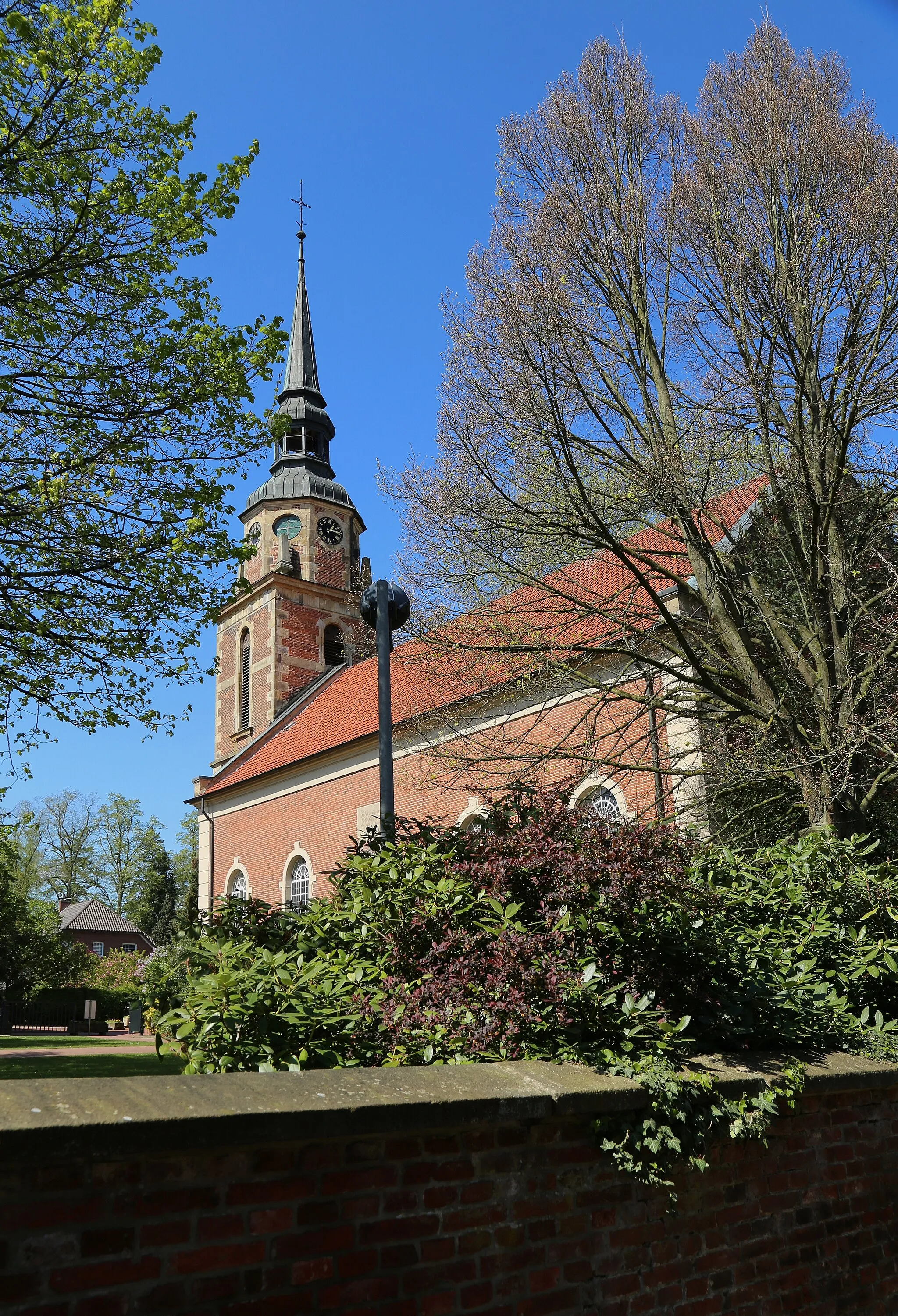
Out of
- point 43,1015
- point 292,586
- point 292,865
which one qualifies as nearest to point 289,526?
point 292,586

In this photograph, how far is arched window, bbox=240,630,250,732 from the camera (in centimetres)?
3538

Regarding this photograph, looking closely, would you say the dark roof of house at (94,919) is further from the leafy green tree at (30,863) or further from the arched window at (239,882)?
the arched window at (239,882)

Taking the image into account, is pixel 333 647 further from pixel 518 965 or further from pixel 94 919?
pixel 94 919

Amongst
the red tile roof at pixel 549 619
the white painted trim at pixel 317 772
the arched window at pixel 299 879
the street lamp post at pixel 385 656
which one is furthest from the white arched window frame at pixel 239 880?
the street lamp post at pixel 385 656

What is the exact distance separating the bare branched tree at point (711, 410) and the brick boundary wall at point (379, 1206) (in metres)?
5.82

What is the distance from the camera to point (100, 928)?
58.9m

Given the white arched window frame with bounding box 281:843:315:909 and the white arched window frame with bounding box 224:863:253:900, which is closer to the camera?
the white arched window frame with bounding box 281:843:315:909

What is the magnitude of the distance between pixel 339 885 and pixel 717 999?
185cm

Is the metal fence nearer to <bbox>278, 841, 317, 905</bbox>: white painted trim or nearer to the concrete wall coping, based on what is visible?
<bbox>278, 841, 317, 905</bbox>: white painted trim

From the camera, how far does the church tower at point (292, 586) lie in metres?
34.2

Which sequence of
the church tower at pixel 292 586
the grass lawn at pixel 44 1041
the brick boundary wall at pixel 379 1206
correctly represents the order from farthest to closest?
the church tower at pixel 292 586, the grass lawn at pixel 44 1041, the brick boundary wall at pixel 379 1206

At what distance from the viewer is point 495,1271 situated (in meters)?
2.86

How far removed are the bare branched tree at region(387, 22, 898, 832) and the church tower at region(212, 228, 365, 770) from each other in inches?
882

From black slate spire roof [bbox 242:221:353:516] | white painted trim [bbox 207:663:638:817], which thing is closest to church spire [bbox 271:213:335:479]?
black slate spire roof [bbox 242:221:353:516]
